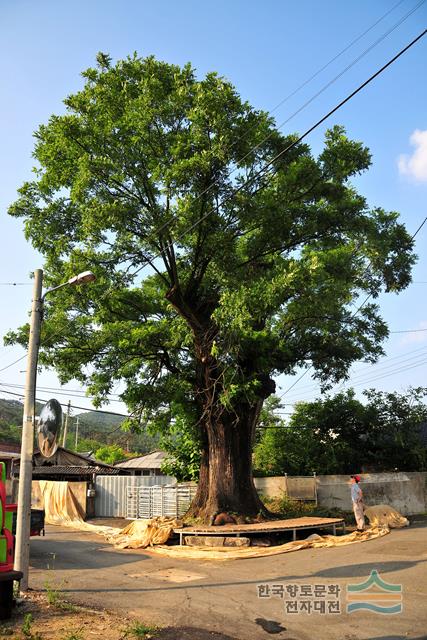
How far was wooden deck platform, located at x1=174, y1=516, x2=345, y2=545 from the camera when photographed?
565 inches

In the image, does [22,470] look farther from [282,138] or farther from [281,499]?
[281,499]

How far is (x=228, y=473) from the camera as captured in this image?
54.7ft

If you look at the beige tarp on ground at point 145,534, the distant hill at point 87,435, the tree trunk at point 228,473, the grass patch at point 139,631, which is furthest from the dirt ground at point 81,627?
the distant hill at point 87,435

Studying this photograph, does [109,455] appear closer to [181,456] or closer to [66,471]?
[66,471]

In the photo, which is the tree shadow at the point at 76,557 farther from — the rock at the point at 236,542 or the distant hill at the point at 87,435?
the distant hill at the point at 87,435

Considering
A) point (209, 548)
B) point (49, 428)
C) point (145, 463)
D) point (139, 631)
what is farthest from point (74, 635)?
point (145, 463)

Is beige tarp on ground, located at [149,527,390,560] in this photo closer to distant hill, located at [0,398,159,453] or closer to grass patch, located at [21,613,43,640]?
grass patch, located at [21,613,43,640]

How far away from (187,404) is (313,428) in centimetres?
908

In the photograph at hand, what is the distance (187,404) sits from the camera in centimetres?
1805

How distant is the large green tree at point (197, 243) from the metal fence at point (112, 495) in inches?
276

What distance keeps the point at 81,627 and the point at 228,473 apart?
10499 mm

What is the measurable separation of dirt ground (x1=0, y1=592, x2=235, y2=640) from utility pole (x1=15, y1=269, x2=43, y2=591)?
1.32 meters

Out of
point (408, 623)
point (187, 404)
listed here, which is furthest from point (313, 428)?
point (408, 623)

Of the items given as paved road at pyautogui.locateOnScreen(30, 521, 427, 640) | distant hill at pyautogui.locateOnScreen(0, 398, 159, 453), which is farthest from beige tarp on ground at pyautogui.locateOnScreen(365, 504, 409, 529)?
distant hill at pyautogui.locateOnScreen(0, 398, 159, 453)
